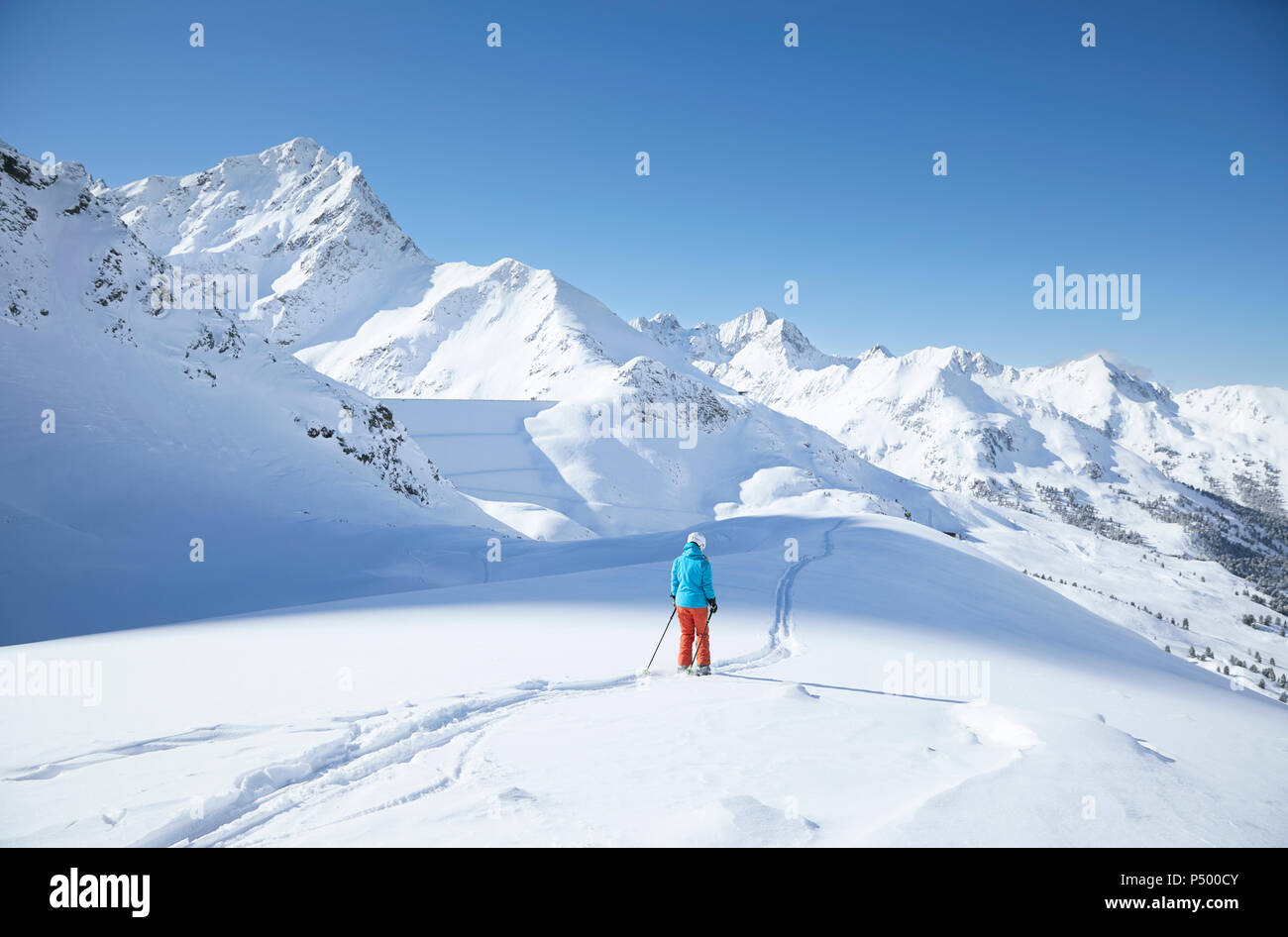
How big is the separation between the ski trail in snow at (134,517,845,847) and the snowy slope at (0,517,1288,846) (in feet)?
0.09

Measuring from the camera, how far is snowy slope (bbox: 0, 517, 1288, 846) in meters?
4.43

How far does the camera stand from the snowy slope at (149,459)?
18.8 metres

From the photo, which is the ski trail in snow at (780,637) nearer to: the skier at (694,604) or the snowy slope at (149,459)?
the skier at (694,604)

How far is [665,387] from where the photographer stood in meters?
107

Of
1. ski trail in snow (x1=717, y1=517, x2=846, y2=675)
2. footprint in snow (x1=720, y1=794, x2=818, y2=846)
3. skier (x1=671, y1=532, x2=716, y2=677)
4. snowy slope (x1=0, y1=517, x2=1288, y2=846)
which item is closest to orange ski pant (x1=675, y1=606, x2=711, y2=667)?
skier (x1=671, y1=532, x2=716, y2=677)

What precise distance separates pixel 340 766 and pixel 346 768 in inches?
6.8

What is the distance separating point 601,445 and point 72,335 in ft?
215

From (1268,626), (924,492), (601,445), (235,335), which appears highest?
(235,335)

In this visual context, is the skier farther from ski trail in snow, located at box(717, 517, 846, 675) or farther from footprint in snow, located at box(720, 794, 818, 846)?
footprint in snow, located at box(720, 794, 818, 846)

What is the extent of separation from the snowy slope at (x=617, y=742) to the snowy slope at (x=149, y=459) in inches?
317

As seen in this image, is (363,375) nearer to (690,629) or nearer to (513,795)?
(690,629)
